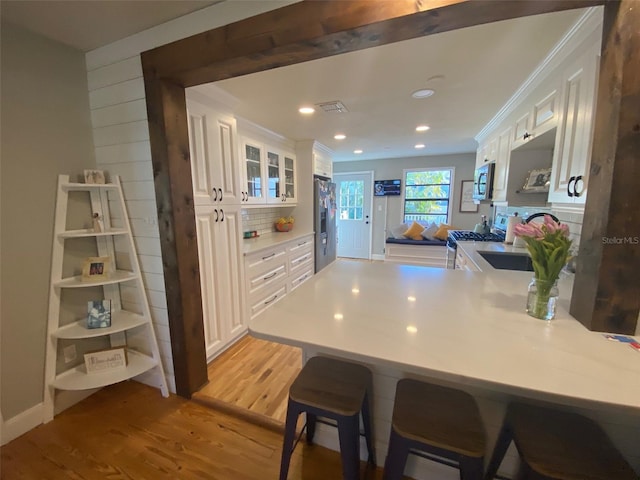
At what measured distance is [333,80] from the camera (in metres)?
1.92

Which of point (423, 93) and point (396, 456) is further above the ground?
point (423, 93)

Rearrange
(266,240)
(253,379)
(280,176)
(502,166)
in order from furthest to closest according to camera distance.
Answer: (280,176)
(266,240)
(502,166)
(253,379)

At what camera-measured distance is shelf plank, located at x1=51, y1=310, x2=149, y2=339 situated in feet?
5.22

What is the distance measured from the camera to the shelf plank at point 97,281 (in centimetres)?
157

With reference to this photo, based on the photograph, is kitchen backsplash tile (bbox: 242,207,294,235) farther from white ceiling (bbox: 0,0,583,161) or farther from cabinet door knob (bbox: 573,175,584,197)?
cabinet door knob (bbox: 573,175,584,197)

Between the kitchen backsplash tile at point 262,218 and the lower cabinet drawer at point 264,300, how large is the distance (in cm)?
95

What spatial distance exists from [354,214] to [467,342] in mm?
5464

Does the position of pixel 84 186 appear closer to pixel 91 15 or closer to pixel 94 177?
pixel 94 177

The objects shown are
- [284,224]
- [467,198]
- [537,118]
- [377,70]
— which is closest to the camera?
[377,70]

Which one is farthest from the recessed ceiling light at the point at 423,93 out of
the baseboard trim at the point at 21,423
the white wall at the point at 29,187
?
the baseboard trim at the point at 21,423

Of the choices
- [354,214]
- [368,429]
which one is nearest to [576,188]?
[368,429]

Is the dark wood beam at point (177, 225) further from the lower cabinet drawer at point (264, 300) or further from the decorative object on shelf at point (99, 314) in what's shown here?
the lower cabinet drawer at point (264, 300)

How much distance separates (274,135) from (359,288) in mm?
2805

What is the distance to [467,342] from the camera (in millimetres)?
874
